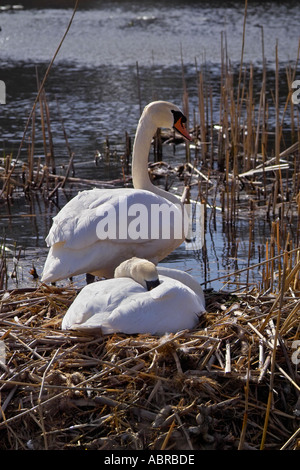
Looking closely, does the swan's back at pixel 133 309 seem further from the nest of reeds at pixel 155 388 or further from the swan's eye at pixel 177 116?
the swan's eye at pixel 177 116

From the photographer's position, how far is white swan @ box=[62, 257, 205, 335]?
14.2 ft

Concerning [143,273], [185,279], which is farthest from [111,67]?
[143,273]

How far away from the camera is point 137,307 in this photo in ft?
14.3

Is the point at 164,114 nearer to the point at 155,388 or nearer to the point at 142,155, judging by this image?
the point at 142,155

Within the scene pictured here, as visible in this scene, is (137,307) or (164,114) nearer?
(137,307)

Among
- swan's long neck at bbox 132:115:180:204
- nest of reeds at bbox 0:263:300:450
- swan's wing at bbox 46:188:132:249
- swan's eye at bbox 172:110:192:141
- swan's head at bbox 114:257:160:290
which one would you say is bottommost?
nest of reeds at bbox 0:263:300:450

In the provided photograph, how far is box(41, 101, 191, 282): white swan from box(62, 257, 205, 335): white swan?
0.59m

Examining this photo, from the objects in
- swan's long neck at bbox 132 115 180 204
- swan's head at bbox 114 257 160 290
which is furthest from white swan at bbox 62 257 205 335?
swan's long neck at bbox 132 115 180 204

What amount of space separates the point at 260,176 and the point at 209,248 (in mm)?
2678

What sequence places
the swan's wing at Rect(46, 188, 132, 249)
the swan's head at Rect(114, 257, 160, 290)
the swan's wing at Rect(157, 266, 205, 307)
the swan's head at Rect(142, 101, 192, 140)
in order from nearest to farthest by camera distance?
the swan's head at Rect(114, 257, 160, 290) < the swan's wing at Rect(157, 266, 205, 307) < the swan's wing at Rect(46, 188, 132, 249) < the swan's head at Rect(142, 101, 192, 140)

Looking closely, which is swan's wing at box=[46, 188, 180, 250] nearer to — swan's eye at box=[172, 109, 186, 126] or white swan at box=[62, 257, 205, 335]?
white swan at box=[62, 257, 205, 335]

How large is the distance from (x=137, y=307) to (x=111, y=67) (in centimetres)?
1469
